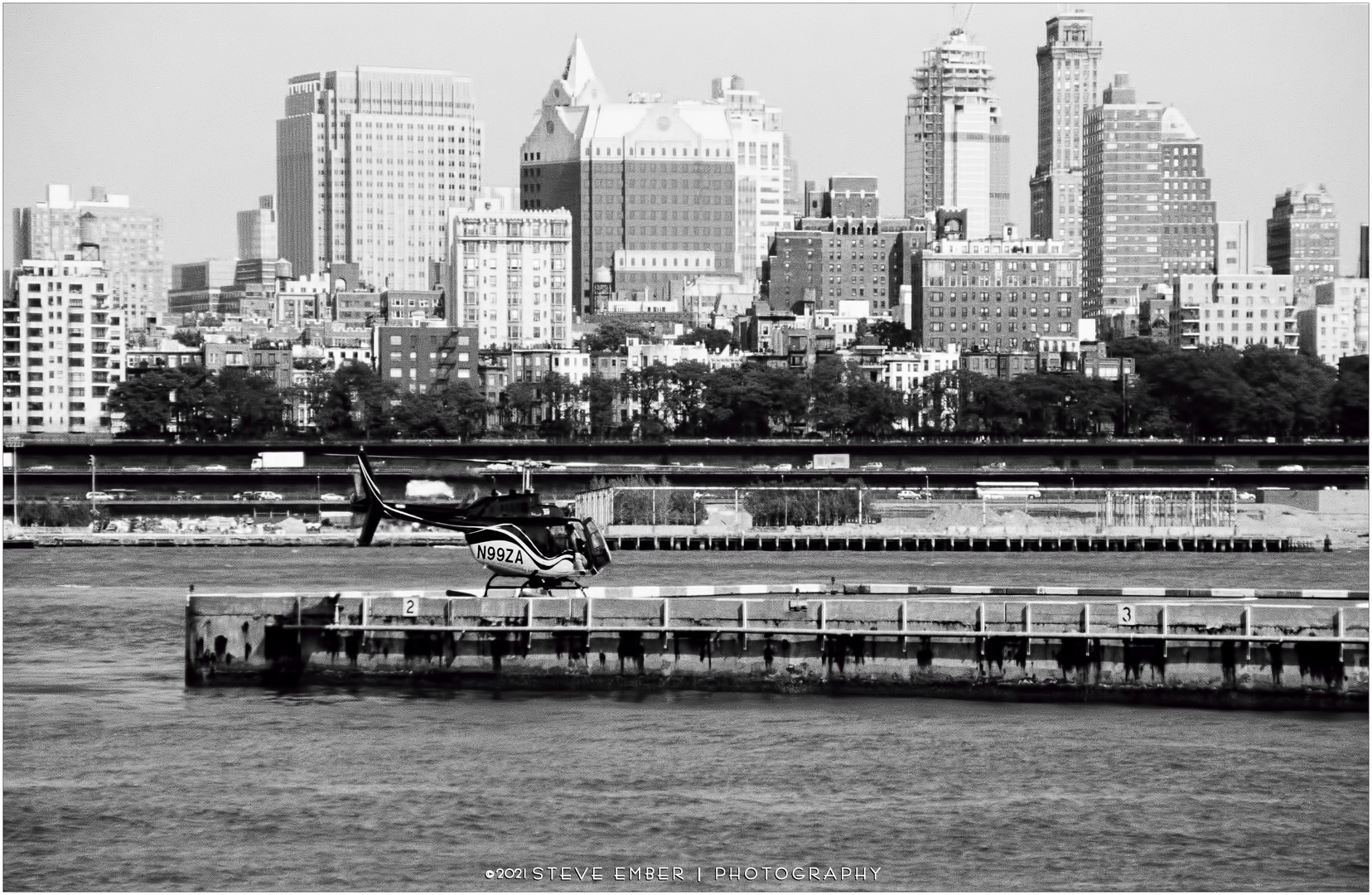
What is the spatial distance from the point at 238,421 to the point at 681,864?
537 ft

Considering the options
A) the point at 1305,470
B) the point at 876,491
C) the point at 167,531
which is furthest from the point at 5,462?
the point at 1305,470

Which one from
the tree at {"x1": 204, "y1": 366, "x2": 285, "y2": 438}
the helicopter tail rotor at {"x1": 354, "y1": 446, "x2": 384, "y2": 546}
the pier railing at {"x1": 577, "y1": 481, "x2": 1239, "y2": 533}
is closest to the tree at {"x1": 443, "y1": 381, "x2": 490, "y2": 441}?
the tree at {"x1": 204, "y1": 366, "x2": 285, "y2": 438}

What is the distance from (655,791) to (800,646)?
27.5ft

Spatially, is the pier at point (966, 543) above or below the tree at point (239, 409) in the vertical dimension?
below

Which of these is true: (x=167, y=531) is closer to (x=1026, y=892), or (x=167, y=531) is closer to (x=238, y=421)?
(x=238, y=421)

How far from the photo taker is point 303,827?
121 ft

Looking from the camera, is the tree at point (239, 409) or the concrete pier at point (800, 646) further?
the tree at point (239, 409)

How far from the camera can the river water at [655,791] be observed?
113 ft

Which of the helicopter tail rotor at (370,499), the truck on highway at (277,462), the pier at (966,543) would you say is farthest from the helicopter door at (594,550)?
the truck on highway at (277,462)

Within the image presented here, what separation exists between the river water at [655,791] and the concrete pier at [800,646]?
56 centimetres

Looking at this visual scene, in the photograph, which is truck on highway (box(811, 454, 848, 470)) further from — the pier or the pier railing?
the pier

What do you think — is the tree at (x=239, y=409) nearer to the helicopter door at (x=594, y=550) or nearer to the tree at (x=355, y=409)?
the tree at (x=355, y=409)

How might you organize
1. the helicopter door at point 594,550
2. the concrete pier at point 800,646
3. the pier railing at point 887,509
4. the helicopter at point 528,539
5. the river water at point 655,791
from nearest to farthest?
the river water at point 655,791 < the concrete pier at point 800,646 < the helicopter at point 528,539 < the helicopter door at point 594,550 < the pier railing at point 887,509

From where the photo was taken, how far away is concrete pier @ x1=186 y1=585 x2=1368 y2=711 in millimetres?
44969
